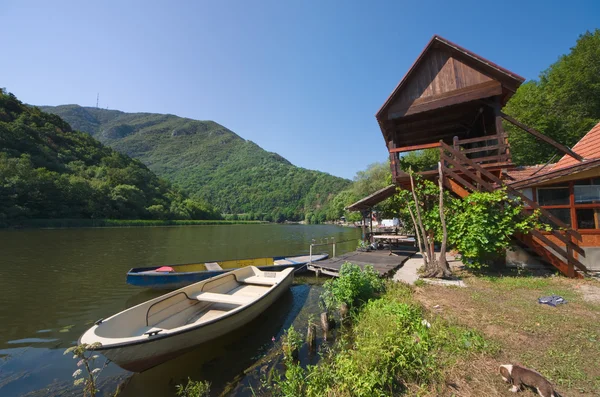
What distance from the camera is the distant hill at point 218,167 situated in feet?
465

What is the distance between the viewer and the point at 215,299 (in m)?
6.56

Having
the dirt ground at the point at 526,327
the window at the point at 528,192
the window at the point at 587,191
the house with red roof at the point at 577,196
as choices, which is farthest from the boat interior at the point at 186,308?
the window at the point at 587,191

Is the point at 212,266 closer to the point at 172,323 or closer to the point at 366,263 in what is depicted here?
the point at 172,323

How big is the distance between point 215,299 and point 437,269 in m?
7.27

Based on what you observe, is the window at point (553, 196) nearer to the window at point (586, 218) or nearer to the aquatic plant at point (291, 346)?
the window at point (586, 218)

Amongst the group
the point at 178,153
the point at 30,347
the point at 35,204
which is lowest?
the point at 30,347

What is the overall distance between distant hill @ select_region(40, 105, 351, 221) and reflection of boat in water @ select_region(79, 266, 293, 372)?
122m

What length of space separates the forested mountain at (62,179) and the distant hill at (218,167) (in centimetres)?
5218

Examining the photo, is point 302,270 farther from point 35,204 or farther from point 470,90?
point 35,204

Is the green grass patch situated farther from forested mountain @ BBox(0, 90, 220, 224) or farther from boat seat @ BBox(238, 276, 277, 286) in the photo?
forested mountain @ BBox(0, 90, 220, 224)

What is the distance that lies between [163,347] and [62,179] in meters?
59.8

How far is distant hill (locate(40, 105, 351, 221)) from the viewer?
465ft

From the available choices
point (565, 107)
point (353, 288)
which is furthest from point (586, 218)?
point (565, 107)

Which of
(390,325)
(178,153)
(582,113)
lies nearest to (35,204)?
(390,325)
